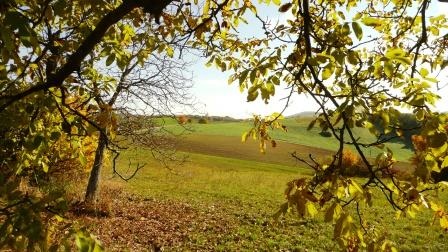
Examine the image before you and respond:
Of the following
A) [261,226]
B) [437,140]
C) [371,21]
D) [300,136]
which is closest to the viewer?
[437,140]

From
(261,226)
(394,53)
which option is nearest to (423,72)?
(394,53)

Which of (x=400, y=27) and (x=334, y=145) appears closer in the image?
(x=400, y=27)

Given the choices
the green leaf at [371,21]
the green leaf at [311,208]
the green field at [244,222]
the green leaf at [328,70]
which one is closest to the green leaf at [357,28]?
the green leaf at [371,21]

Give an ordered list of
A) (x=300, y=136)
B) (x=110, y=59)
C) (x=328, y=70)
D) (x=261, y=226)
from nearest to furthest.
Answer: (x=328, y=70) → (x=110, y=59) → (x=261, y=226) → (x=300, y=136)

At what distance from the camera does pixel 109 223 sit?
15172 millimetres

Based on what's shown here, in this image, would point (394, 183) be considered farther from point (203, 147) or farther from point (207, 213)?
point (203, 147)

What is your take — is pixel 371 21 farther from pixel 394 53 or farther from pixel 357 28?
pixel 394 53

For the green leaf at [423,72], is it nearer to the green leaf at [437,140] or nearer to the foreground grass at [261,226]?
the green leaf at [437,140]

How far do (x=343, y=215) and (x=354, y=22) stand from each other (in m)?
1.17

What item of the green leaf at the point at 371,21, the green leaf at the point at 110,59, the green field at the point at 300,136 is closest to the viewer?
the green leaf at the point at 371,21

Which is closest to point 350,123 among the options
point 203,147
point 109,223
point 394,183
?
point 394,183

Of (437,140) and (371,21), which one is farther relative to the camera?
(371,21)

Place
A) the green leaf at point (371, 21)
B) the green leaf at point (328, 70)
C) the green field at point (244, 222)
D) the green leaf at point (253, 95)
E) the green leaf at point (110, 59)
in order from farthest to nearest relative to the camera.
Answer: the green field at point (244, 222), the green leaf at point (110, 59), the green leaf at point (253, 95), the green leaf at point (328, 70), the green leaf at point (371, 21)

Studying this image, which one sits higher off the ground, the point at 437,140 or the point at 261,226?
the point at 437,140
